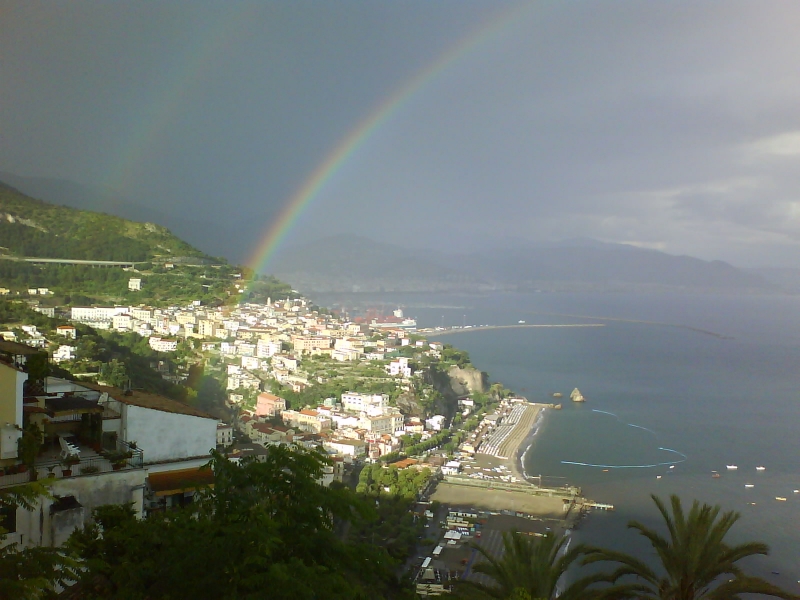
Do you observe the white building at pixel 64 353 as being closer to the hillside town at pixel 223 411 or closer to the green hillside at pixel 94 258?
the hillside town at pixel 223 411

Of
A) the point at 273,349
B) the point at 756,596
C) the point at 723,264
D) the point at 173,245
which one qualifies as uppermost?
the point at 723,264

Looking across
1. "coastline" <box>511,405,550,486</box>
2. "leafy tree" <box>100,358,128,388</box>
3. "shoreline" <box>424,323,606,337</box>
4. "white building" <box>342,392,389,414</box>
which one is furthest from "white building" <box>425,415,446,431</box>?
"shoreline" <box>424,323,606,337</box>

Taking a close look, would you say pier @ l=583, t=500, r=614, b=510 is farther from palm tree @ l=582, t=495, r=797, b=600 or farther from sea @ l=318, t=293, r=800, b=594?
palm tree @ l=582, t=495, r=797, b=600

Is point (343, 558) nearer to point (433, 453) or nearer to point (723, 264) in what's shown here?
point (433, 453)

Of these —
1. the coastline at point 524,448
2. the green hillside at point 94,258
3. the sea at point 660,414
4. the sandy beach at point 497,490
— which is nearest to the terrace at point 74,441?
the sea at point 660,414

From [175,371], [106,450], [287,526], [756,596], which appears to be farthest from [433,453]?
[287,526]

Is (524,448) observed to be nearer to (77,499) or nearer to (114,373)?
(114,373)
